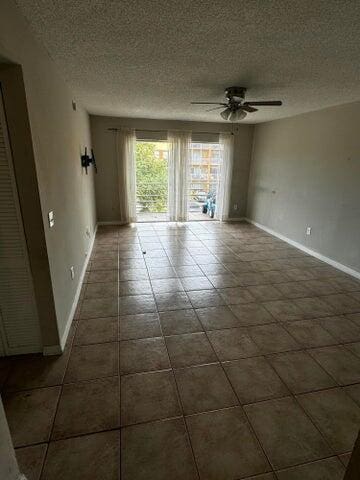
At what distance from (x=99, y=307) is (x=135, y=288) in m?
0.52

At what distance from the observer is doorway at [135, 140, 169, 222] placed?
6574mm

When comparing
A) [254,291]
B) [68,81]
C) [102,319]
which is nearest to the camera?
[102,319]

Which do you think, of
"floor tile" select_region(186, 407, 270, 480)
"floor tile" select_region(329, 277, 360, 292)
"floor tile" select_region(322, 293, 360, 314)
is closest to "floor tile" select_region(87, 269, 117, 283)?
"floor tile" select_region(186, 407, 270, 480)

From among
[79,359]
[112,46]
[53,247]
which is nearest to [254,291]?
[79,359]

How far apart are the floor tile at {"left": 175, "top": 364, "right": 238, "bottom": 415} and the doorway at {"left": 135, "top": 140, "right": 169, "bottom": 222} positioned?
478 centimetres

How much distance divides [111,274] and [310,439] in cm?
269

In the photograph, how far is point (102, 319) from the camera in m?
2.53

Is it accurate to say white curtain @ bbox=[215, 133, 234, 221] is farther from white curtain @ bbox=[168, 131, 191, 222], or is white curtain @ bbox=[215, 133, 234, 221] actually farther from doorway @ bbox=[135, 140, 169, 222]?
doorway @ bbox=[135, 140, 169, 222]

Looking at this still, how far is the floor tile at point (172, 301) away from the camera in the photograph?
2.75m

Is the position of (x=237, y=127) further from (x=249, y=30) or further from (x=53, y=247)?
(x=53, y=247)

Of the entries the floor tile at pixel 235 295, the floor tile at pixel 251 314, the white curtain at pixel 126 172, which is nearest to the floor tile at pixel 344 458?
the floor tile at pixel 251 314

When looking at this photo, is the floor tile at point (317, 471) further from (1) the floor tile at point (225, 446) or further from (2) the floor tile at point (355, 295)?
(2) the floor tile at point (355, 295)

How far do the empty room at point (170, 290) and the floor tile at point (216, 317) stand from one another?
0.02 meters

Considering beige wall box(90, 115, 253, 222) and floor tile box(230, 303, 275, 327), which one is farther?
beige wall box(90, 115, 253, 222)
